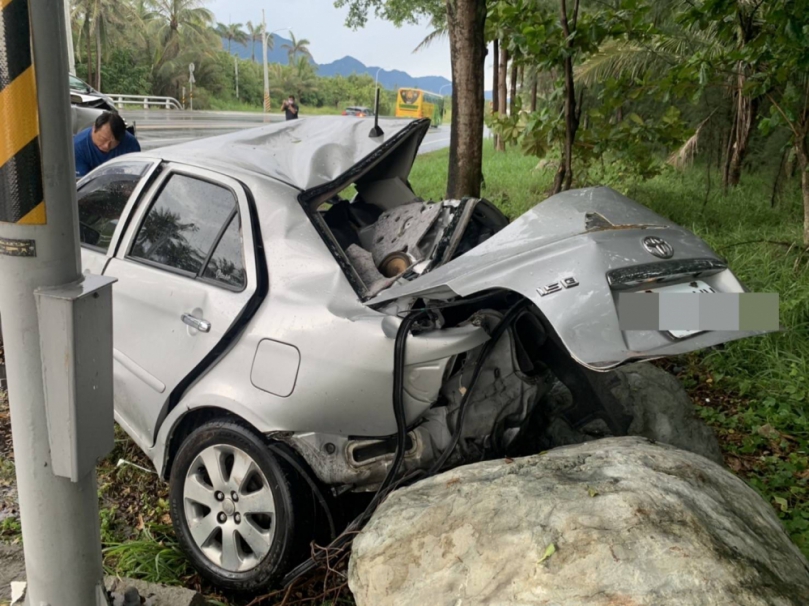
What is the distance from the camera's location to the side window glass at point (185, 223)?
292 centimetres

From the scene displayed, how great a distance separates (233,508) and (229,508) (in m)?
0.02

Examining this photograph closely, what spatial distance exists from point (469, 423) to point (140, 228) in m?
1.87

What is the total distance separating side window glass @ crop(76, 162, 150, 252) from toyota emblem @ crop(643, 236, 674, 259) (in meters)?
2.39

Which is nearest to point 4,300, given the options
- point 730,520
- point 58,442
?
point 58,442

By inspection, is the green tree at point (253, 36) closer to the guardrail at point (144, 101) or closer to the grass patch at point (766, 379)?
the guardrail at point (144, 101)

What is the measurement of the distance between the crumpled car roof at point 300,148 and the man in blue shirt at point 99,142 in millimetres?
2265

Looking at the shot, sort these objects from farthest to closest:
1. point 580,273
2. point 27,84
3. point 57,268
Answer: point 580,273
point 57,268
point 27,84

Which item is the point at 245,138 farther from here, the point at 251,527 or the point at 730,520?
the point at 730,520

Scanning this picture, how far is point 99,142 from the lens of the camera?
5.34m

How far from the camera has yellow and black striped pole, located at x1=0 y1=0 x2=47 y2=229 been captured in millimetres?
1582

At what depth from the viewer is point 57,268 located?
1.75 meters

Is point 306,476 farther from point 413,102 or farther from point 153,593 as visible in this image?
point 413,102

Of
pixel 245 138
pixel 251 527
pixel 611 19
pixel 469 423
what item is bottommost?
pixel 251 527

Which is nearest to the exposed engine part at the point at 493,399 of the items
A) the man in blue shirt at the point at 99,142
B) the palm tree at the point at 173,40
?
the man in blue shirt at the point at 99,142
